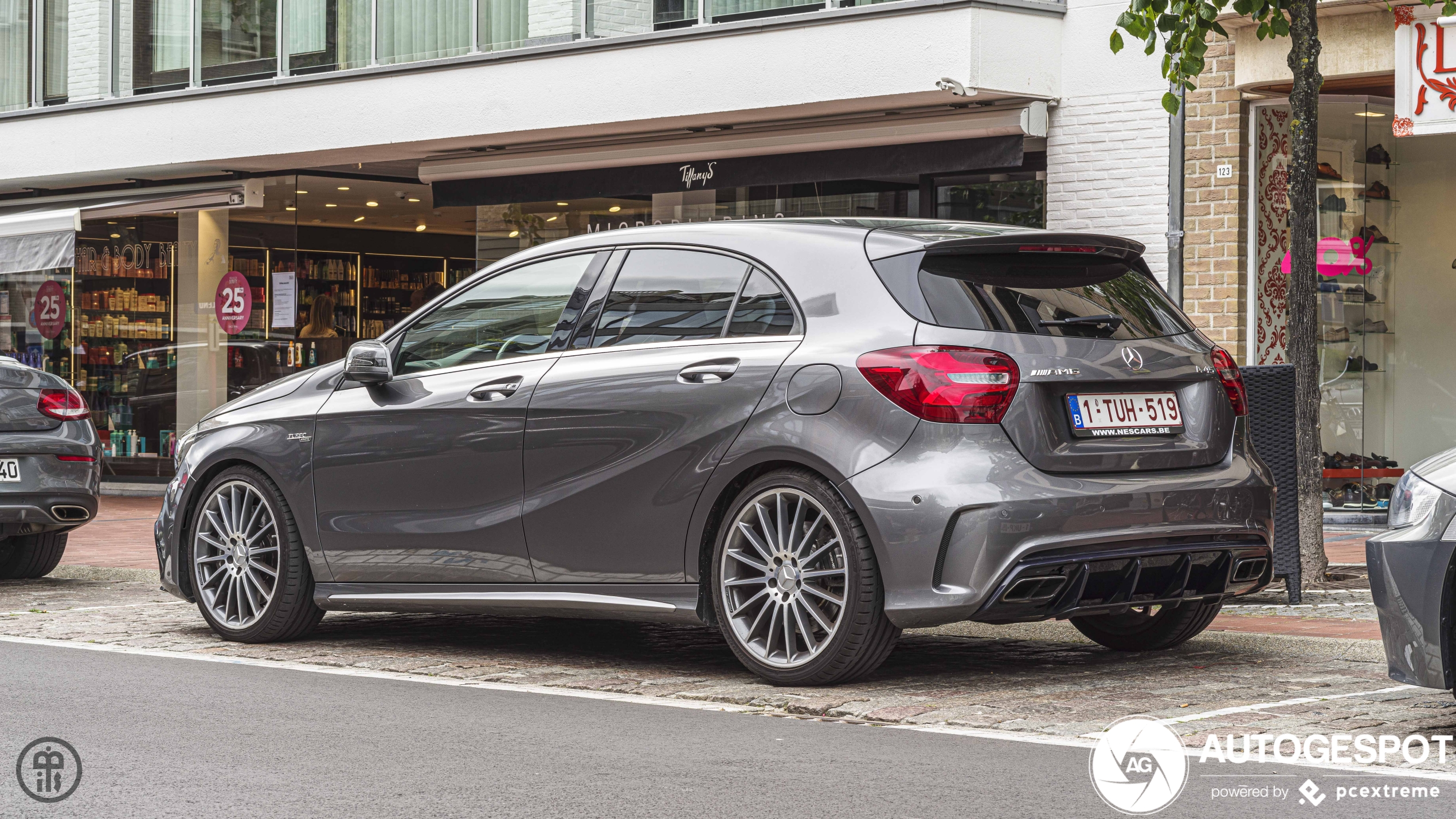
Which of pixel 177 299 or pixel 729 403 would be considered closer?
pixel 729 403

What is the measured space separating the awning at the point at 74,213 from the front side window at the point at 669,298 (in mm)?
13080

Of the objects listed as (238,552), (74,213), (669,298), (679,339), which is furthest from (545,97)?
(679,339)

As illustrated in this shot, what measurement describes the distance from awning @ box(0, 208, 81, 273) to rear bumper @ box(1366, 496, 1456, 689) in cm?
1705

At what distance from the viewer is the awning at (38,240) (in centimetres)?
1975

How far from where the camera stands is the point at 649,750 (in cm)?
542

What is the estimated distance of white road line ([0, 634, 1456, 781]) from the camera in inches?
202

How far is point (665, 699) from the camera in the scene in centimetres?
644

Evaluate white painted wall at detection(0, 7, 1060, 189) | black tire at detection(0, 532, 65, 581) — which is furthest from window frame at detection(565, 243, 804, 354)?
white painted wall at detection(0, 7, 1060, 189)

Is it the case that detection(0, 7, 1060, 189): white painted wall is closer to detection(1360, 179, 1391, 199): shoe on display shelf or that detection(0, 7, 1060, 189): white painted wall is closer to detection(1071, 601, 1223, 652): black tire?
detection(1360, 179, 1391, 199): shoe on display shelf

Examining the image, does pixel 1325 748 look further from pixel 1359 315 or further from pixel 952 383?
pixel 1359 315

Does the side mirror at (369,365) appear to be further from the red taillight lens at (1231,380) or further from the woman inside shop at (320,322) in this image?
the woman inside shop at (320,322)

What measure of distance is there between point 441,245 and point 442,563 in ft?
47.8

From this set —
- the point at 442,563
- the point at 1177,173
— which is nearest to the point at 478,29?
the point at 1177,173

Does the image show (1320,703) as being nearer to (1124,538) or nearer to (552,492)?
(1124,538)
